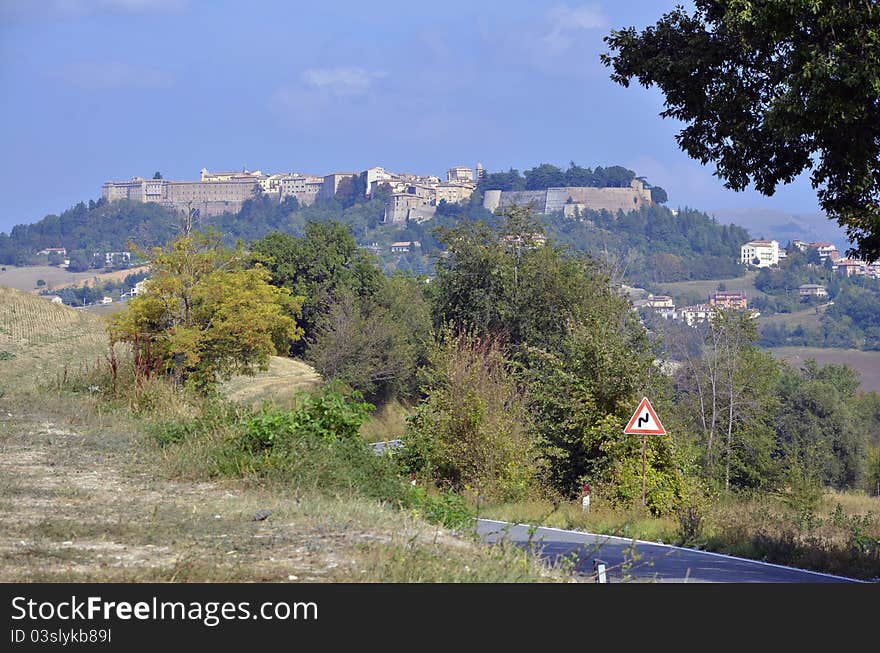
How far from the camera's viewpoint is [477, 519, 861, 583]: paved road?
10656 millimetres

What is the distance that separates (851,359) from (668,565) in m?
182

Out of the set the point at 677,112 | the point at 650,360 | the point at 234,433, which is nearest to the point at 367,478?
the point at 234,433

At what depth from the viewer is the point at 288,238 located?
Result: 286 feet

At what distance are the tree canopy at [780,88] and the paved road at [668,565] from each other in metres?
3.72

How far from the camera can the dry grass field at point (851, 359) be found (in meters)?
164

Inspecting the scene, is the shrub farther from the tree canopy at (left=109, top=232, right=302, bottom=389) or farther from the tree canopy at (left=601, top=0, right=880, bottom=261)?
the tree canopy at (left=109, top=232, right=302, bottom=389)

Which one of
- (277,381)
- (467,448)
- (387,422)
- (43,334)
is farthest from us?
(387,422)

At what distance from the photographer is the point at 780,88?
11695 mm

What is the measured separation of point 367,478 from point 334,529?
10.2 feet

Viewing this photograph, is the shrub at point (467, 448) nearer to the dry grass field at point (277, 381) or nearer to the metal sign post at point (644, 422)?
the metal sign post at point (644, 422)

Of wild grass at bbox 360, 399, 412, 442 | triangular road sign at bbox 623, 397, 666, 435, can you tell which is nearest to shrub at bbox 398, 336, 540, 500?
triangular road sign at bbox 623, 397, 666, 435

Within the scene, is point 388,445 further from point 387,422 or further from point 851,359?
point 851,359

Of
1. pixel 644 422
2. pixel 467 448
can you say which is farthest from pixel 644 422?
pixel 467 448

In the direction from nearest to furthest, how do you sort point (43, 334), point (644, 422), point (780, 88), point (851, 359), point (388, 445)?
1. point (780, 88)
2. point (388, 445)
3. point (644, 422)
4. point (43, 334)
5. point (851, 359)
